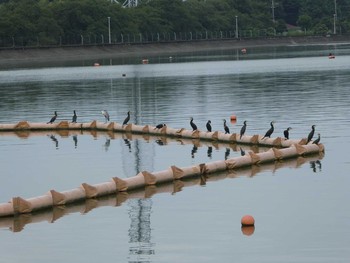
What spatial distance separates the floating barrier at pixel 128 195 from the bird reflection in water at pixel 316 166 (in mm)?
369

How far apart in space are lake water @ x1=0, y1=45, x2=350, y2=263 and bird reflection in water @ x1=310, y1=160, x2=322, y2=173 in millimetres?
60

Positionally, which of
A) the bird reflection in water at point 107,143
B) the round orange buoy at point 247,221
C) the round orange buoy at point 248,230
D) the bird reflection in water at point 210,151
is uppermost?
the bird reflection in water at point 107,143

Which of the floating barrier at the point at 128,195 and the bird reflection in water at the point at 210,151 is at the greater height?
the bird reflection in water at the point at 210,151

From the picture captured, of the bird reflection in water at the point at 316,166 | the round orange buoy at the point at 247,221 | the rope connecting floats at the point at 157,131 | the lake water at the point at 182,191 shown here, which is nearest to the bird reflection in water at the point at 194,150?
the lake water at the point at 182,191

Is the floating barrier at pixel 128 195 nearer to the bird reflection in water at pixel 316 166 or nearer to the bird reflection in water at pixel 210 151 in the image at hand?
the bird reflection in water at pixel 316 166

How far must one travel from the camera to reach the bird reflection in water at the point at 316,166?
3475 centimetres

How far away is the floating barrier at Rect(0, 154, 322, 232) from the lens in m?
28.1

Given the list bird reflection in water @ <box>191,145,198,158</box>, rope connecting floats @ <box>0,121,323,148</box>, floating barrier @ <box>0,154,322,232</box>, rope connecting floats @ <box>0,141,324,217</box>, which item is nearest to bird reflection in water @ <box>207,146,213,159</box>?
bird reflection in water @ <box>191,145,198,158</box>

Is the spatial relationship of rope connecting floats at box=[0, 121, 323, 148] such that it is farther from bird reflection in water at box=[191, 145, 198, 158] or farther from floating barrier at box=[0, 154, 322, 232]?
floating barrier at box=[0, 154, 322, 232]

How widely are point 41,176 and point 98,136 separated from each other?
39.7 feet

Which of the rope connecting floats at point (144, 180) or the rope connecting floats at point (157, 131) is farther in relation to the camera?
the rope connecting floats at point (157, 131)

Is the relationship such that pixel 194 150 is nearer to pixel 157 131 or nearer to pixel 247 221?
pixel 157 131

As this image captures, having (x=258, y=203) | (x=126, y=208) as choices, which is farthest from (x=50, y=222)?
(x=258, y=203)

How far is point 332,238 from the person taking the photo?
81.3 feet
